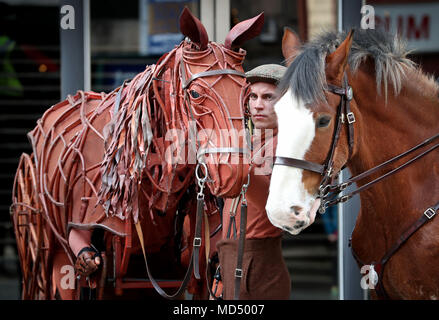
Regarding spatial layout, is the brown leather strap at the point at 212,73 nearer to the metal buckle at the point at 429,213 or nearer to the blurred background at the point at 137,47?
the metal buckle at the point at 429,213

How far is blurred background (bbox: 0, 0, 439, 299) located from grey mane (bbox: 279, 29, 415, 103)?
196 centimetres

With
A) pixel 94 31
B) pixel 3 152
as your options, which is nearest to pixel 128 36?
pixel 94 31

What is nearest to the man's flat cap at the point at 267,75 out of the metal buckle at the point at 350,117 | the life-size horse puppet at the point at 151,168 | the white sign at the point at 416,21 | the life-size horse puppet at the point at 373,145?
the life-size horse puppet at the point at 151,168

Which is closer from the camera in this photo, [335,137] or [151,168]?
[335,137]

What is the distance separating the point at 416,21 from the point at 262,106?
3.02m

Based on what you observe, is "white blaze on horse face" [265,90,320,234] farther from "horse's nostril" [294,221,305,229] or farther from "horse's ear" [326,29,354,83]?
"horse's ear" [326,29,354,83]

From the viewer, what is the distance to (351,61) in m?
2.90

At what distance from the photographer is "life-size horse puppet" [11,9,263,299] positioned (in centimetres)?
288

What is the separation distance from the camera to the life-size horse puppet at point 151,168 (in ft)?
9.46

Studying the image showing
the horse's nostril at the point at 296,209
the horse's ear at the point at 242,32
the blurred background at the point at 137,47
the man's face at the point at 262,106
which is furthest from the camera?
the blurred background at the point at 137,47

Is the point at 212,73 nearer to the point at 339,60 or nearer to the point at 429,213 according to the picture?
the point at 339,60

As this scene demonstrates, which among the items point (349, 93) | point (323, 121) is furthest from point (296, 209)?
point (349, 93)
